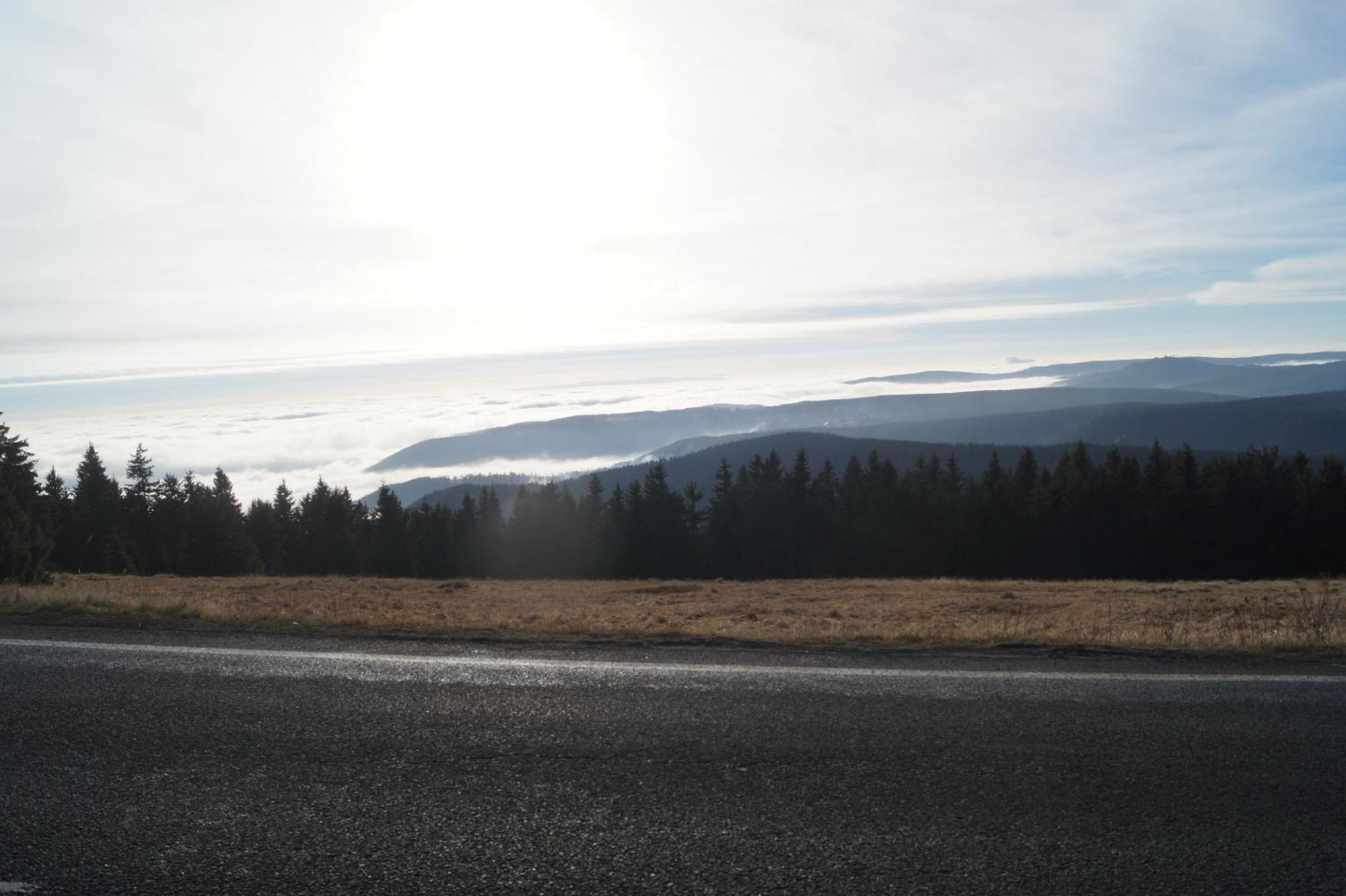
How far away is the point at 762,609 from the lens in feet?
81.5

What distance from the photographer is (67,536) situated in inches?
2478

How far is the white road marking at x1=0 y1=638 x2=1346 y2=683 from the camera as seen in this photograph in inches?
317

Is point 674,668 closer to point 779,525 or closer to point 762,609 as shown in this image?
point 762,609

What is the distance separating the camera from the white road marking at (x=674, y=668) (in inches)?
317

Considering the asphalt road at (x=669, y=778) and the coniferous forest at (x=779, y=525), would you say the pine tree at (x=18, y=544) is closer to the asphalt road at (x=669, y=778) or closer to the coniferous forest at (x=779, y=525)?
the asphalt road at (x=669, y=778)

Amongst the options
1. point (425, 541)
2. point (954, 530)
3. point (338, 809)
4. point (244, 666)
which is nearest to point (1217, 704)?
point (338, 809)

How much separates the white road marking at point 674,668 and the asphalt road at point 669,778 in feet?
0.20

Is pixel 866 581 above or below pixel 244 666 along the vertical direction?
below

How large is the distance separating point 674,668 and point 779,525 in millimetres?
69867

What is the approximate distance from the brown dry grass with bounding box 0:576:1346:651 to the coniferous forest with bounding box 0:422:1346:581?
33231 mm

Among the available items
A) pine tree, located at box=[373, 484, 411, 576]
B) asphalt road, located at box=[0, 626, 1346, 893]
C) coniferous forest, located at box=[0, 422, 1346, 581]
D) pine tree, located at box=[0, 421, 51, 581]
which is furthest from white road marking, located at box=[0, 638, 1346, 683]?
pine tree, located at box=[373, 484, 411, 576]

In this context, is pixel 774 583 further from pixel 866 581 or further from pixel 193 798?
pixel 193 798

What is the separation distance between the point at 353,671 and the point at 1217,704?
8.04 metres

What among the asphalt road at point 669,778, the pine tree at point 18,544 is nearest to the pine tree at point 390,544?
the pine tree at point 18,544
